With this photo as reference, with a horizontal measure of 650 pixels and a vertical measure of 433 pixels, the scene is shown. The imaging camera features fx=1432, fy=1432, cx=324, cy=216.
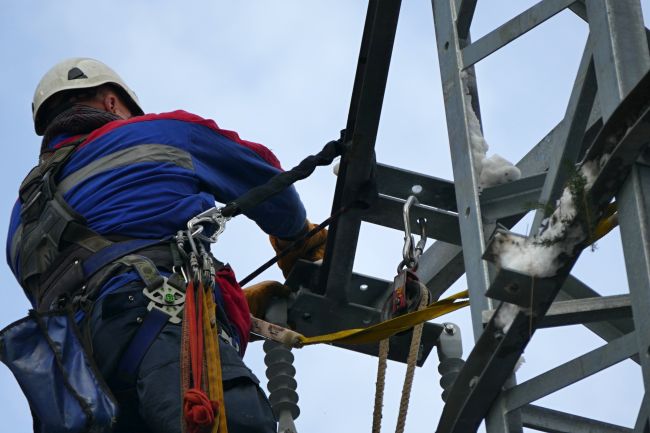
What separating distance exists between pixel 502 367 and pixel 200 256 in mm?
1316

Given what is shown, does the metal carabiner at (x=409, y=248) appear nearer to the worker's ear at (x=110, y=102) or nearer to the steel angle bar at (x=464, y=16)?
the steel angle bar at (x=464, y=16)

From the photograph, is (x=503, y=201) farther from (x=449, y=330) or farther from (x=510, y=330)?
(x=449, y=330)

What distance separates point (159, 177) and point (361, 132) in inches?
37.0

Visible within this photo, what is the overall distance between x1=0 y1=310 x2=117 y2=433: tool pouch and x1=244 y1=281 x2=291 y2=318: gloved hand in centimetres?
142

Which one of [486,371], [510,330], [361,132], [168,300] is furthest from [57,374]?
[361,132]

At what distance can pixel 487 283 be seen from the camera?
16.2ft

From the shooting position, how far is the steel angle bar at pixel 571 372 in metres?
4.42

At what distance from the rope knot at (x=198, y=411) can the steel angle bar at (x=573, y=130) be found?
4.06 feet

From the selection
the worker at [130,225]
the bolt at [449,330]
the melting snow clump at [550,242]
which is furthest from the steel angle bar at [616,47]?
the bolt at [449,330]

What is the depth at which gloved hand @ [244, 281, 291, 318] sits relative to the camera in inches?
264

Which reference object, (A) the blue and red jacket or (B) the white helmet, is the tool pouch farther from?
(B) the white helmet

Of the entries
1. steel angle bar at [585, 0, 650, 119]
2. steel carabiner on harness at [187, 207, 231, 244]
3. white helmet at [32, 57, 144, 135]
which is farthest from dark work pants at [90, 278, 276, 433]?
steel angle bar at [585, 0, 650, 119]

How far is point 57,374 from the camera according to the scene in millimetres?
5238

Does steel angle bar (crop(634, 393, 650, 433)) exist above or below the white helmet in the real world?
below
